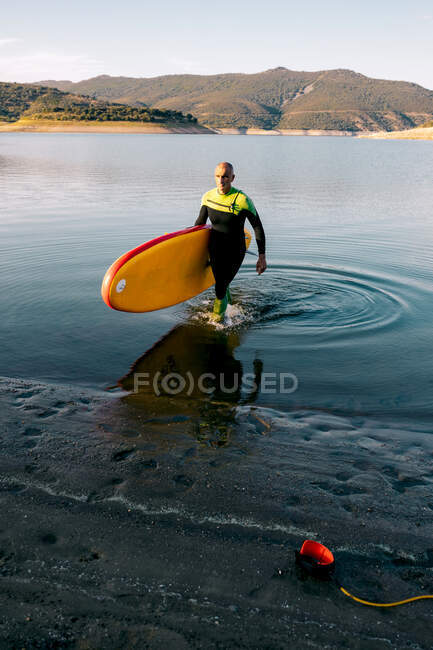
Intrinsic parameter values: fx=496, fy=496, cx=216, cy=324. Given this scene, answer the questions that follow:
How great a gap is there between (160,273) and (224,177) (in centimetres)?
204

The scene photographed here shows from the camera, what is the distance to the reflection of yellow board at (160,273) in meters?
7.75

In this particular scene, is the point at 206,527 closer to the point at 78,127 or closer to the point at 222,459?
the point at 222,459

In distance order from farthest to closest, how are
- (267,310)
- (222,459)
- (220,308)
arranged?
(267,310), (220,308), (222,459)

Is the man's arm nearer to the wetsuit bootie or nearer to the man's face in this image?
the man's face

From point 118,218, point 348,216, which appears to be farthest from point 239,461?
point 348,216

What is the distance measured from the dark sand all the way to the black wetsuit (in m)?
3.45

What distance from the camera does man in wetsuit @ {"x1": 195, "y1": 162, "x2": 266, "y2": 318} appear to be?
7.84 meters

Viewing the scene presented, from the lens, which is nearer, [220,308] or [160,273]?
[160,273]

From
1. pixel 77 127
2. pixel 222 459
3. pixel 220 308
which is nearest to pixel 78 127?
pixel 77 127

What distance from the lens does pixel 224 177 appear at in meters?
7.53

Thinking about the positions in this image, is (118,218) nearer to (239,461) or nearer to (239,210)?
(239,210)

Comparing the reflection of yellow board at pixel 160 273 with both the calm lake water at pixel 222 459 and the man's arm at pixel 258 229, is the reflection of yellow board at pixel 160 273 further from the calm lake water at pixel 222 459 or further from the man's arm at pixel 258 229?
the man's arm at pixel 258 229

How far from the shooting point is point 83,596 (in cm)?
304

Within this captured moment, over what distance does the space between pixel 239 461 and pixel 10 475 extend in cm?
201
